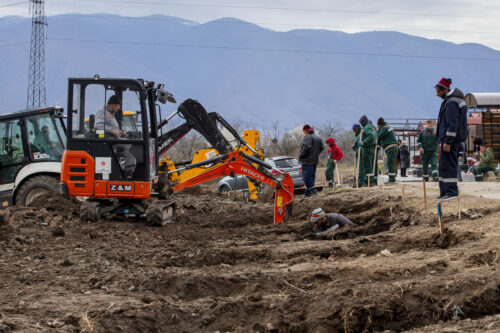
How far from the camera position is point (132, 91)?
12.6m

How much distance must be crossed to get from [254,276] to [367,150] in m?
10.5

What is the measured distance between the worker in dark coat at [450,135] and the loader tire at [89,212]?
6.42m

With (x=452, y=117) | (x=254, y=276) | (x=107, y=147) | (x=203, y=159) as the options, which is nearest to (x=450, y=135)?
(x=452, y=117)

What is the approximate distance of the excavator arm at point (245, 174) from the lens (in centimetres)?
1326

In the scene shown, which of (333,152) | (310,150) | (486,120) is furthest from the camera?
(486,120)

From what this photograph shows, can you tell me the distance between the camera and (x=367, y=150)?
1788cm

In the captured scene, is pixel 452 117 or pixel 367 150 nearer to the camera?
pixel 452 117

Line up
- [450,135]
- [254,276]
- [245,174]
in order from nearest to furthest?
[254,276]
[450,135]
[245,174]

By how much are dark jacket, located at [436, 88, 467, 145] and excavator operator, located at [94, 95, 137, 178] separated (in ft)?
18.8

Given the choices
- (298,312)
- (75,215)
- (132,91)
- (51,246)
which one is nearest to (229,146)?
(132,91)

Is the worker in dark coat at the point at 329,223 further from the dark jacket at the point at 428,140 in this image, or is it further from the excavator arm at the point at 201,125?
the dark jacket at the point at 428,140

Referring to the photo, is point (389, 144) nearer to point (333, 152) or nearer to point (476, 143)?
point (333, 152)

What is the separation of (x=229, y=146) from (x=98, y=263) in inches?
233

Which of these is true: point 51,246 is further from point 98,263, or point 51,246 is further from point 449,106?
point 449,106
